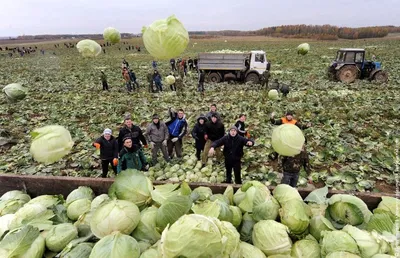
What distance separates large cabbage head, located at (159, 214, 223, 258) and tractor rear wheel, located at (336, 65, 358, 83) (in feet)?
61.5

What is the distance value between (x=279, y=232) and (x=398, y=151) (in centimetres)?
675

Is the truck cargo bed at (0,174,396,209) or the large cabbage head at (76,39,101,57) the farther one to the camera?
the large cabbage head at (76,39,101,57)

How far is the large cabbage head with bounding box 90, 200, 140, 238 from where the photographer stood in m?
2.67

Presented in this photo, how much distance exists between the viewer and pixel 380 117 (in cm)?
1067

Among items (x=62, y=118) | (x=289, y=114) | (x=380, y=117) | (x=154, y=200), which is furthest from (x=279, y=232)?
(x=62, y=118)

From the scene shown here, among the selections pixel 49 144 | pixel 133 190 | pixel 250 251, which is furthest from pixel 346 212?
pixel 49 144

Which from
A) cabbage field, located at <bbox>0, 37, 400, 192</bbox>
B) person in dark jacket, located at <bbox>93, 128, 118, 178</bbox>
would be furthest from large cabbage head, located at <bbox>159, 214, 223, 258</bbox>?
person in dark jacket, located at <bbox>93, 128, 118, 178</bbox>

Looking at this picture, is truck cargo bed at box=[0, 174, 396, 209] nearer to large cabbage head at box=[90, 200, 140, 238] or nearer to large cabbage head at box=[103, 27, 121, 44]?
large cabbage head at box=[90, 200, 140, 238]

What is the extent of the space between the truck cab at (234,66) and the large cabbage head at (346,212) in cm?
1609

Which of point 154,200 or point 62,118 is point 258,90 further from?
point 154,200

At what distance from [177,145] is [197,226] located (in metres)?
5.51

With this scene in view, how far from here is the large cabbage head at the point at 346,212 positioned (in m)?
3.04

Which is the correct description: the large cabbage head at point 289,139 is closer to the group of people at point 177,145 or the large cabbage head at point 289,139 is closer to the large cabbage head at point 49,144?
the group of people at point 177,145

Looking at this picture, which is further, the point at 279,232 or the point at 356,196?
the point at 356,196
